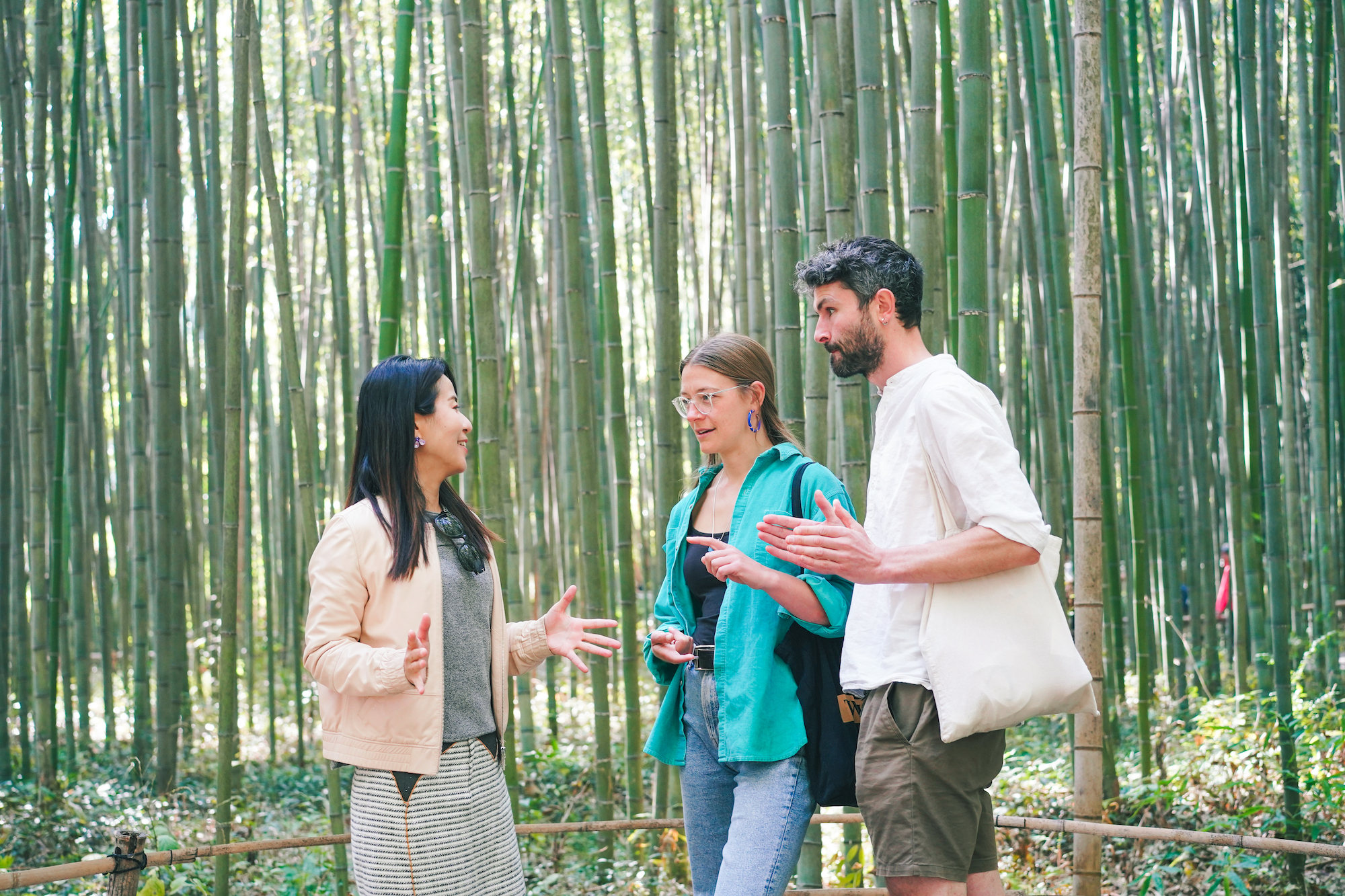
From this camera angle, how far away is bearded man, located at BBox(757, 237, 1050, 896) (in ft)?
4.26

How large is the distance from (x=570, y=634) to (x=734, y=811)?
0.41 metres

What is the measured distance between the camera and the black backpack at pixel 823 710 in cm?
150

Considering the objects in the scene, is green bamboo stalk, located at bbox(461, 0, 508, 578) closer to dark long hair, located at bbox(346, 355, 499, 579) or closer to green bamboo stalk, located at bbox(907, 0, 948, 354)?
dark long hair, located at bbox(346, 355, 499, 579)

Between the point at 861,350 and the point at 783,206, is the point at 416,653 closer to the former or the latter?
the point at 861,350

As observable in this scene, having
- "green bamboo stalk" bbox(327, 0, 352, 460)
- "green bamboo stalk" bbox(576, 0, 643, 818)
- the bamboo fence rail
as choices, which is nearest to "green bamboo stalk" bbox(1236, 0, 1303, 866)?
the bamboo fence rail

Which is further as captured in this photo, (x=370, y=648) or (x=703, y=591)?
(x=703, y=591)

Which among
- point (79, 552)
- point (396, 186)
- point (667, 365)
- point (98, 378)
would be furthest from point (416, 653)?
point (98, 378)

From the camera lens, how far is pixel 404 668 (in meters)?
1.43

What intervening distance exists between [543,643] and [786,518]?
0.59 meters

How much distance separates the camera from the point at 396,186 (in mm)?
2385

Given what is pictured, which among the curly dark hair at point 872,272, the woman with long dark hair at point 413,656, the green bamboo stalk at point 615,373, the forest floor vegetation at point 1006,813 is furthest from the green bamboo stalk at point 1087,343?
the green bamboo stalk at point 615,373

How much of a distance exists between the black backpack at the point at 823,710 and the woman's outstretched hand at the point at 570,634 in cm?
30

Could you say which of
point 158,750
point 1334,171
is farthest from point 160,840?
point 1334,171

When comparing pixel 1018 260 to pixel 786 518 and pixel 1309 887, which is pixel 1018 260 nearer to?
pixel 1309 887
